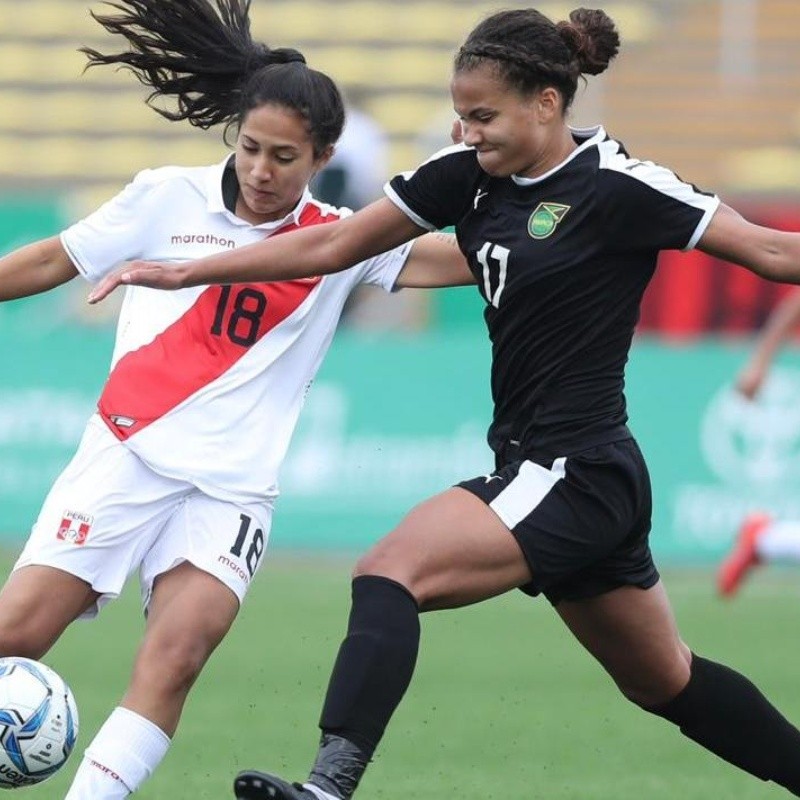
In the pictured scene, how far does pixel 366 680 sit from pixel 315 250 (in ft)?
3.68

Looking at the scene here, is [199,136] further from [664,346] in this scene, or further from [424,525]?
[424,525]

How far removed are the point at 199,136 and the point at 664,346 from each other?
22.5ft

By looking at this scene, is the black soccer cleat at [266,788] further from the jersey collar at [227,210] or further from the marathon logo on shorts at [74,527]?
the jersey collar at [227,210]

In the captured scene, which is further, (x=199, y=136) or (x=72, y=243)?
(x=199, y=136)

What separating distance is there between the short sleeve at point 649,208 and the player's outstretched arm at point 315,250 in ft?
1.73

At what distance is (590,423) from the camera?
4.70 m

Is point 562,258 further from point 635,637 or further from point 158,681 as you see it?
point 158,681

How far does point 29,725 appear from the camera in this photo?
4.67 m

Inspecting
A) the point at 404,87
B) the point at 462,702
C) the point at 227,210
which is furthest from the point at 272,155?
the point at 404,87

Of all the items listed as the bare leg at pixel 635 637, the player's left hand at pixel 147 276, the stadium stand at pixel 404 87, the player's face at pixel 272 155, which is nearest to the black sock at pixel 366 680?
the bare leg at pixel 635 637

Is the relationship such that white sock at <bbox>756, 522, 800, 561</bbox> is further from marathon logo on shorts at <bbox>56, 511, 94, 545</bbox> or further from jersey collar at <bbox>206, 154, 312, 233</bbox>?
marathon logo on shorts at <bbox>56, 511, 94, 545</bbox>

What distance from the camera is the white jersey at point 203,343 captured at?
4.98 metres

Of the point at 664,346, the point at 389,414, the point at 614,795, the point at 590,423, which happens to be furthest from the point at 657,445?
the point at 590,423

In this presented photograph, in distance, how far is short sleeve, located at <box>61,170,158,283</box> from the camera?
199 inches
